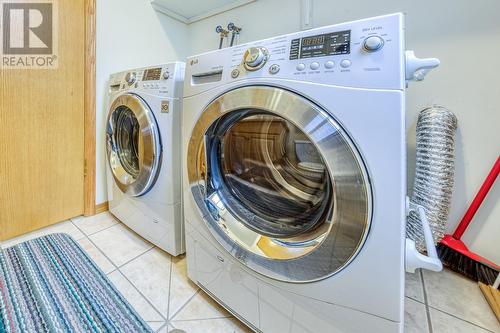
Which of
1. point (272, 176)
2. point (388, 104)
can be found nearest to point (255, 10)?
point (272, 176)

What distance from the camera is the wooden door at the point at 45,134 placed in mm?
1152

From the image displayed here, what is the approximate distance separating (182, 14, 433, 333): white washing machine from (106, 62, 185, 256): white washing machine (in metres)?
0.22

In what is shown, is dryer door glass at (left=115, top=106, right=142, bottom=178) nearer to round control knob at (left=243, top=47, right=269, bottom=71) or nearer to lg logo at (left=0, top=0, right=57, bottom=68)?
lg logo at (left=0, top=0, right=57, bottom=68)

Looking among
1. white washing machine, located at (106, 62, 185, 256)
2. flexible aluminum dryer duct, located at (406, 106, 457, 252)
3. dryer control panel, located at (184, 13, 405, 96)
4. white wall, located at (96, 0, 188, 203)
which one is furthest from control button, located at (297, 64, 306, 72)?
white wall, located at (96, 0, 188, 203)

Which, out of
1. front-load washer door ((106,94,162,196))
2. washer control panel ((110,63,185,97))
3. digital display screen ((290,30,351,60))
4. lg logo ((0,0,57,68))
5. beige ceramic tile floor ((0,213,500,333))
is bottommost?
beige ceramic tile floor ((0,213,500,333))

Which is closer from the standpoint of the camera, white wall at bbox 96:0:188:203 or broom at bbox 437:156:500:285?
broom at bbox 437:156:500:285

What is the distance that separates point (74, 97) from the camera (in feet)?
4.38

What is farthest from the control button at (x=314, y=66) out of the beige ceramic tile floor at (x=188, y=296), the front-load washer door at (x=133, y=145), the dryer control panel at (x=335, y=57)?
the beige ceramic tile floor at (x=188, y=296)

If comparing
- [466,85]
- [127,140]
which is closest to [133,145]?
[127,140]

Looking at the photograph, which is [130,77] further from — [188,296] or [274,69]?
[188,296]

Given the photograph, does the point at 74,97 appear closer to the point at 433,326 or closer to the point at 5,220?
the point at 5,220

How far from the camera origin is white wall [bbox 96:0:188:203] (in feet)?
4.65

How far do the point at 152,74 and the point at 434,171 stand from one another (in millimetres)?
1296

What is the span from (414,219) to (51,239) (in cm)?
184
